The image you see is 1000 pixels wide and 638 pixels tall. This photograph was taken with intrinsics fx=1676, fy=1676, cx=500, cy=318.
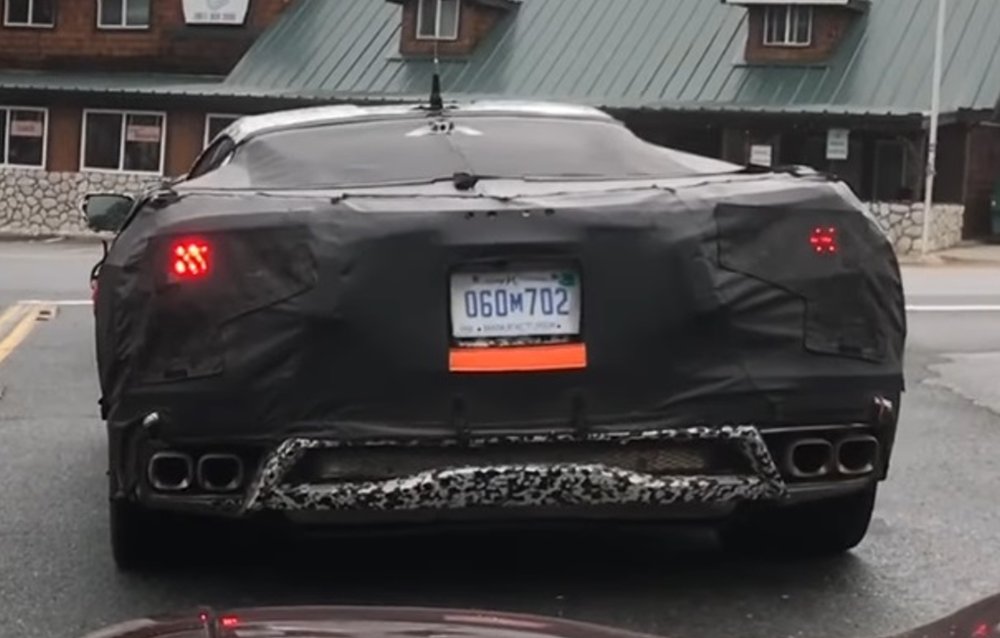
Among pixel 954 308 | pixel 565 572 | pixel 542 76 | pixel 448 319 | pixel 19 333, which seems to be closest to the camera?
pixel 448 319

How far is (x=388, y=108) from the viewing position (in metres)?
6.22

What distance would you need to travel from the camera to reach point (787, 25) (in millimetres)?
32906

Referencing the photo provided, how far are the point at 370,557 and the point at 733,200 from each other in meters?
1.75

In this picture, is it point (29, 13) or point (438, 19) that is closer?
point (438, 19)

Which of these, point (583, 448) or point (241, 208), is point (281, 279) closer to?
point (241, 208)

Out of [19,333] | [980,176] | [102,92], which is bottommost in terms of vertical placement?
[19,333]

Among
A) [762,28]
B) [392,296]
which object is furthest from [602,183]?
[762,28]

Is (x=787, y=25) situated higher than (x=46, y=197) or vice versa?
(x=787, y=25)

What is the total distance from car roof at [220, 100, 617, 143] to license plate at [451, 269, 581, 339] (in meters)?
1.62

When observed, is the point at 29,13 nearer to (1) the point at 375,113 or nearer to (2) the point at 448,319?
(1) the point at 375,113

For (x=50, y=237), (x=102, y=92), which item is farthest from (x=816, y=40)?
(x=50, y=237)

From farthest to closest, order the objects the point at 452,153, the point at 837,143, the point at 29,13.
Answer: the point at 29,13 < the point at 837,143 < the point at 452,153

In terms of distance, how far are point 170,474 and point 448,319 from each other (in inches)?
34.6

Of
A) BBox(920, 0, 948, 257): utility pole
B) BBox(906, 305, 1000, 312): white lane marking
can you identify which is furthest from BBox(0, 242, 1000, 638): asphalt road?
BBox(920, 0, 948, 257): utility pole
